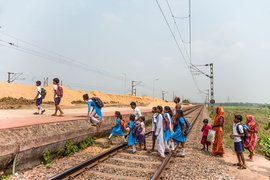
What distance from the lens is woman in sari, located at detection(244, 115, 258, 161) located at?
8467 millimetres

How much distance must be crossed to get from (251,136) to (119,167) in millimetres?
4692

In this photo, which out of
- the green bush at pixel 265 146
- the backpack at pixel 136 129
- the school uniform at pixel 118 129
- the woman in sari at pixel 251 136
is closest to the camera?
the woman in sari at pixel 251 136

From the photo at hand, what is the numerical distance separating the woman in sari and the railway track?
2.63m

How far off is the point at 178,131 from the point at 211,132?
132cm

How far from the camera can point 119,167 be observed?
6.93m

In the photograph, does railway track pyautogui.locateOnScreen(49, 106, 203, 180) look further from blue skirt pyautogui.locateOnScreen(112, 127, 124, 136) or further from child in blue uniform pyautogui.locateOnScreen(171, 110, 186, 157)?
blue skirt pyautogui.locateOnScreen(112, 127, 124, 136)

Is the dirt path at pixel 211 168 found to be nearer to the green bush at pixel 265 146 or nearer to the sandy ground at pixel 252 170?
the sandy ground at pixel 252 170

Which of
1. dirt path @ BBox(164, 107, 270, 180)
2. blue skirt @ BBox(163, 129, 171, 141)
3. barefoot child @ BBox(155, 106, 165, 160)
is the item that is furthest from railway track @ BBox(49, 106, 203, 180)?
blue skirt @ BBox(163, 129, 171, 141)

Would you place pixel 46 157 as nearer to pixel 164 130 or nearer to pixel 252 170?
pixel 164 130

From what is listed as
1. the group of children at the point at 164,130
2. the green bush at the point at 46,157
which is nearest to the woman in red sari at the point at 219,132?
the group of children at the point at 164,130

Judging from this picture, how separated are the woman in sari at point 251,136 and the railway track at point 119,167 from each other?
2.63m

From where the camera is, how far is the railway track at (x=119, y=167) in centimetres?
611

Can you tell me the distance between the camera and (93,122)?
10.5 metres

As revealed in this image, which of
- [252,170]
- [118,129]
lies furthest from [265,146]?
[118,129]
